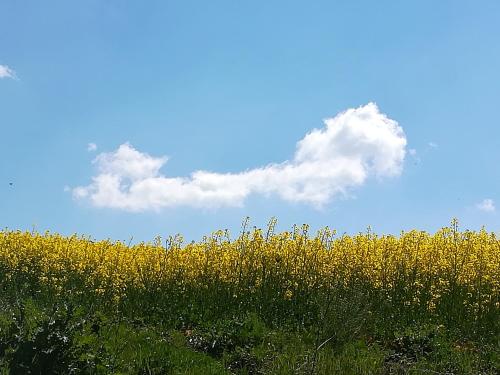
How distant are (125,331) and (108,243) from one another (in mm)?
10108

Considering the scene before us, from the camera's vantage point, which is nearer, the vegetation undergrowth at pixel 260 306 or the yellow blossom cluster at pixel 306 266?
the vegetation undergrowth at pixel 260 306

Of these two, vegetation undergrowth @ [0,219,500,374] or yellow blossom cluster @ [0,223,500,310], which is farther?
yellow blossom cluster @ [0,223,500,310]

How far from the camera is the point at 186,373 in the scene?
6938mm

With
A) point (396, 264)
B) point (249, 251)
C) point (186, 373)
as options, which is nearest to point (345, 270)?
point (396, 264)

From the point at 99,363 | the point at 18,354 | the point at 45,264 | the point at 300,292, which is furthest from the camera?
the point at 45,264

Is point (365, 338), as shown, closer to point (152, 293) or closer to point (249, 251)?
point (249, 251)

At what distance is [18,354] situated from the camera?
221 inches

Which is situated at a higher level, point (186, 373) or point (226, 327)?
point (226, 327)

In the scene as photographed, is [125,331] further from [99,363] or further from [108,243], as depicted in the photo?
[108,243]

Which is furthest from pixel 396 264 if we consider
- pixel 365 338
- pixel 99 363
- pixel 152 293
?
pixel 99 363

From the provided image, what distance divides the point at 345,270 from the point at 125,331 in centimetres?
538

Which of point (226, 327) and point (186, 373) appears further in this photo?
point (226, 327)

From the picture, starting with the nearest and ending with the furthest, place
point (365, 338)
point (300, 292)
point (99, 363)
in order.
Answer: point (99, 363)
point (365, 338)
point (300, 292)

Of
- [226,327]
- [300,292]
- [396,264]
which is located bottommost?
[226,327]
